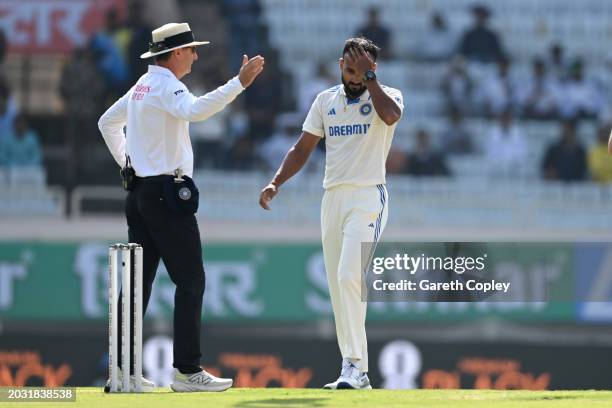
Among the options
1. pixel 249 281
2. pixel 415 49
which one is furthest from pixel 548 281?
pixel 415 49

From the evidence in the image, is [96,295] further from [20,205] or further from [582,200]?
[582,200]

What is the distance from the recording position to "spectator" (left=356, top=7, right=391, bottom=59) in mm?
17906

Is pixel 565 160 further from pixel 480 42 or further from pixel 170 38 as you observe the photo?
pixel 170 38

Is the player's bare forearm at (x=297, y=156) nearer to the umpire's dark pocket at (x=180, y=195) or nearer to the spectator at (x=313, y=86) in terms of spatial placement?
the umpire's dark pocket at (x=180, y=195)

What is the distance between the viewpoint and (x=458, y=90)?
57.4 feet

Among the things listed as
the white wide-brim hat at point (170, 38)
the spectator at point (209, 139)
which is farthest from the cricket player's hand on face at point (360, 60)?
the spectator at point (209, 139)

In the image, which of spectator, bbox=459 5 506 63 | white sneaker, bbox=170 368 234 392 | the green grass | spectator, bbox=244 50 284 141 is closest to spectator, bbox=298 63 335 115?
spectator, bbox=244 50 284 141

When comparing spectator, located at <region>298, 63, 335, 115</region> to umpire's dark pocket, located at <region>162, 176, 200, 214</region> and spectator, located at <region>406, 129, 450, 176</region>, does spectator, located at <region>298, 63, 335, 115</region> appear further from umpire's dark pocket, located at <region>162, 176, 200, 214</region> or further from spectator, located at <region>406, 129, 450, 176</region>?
umpire's dark pocket, located at <region>162, 176, 200, 214</region>

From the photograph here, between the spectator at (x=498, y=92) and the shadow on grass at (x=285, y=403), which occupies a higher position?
the spectator at (x=498, y=92)

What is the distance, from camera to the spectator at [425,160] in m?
16.4

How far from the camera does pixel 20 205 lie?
15.9m

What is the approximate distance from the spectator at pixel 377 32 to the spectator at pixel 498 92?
126 cm

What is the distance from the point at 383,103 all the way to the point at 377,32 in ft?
35.7
